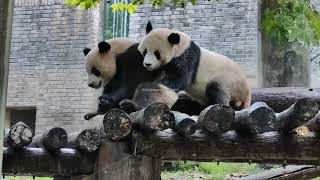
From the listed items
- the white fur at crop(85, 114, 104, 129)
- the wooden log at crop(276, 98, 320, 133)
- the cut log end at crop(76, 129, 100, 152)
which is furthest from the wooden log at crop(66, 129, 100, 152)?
the wooden log at crop(276, 98, 320, 133)

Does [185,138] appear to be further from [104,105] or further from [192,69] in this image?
[192,69]

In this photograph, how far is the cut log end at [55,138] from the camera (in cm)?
346

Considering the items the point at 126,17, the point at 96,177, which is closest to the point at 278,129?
the point at 96,177

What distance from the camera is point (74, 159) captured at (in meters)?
3.64

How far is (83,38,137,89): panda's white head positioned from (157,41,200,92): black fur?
1.52 ft

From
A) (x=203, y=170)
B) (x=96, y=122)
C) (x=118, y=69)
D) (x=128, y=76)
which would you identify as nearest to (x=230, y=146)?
(x=96, y=122)

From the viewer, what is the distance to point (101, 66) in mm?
4703

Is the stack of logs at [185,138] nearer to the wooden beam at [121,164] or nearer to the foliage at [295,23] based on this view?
the wooden beam at [121,164]

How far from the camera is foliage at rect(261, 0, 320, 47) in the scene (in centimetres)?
511

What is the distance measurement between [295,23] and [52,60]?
751 centimetres

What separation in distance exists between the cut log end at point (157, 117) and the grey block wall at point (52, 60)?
330 inches

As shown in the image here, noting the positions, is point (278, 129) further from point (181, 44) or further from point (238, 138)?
point (181, 44)

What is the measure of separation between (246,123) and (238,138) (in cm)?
22

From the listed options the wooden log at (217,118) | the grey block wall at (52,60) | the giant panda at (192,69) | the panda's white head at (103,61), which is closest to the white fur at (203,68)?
the giant panda at (192,69)
